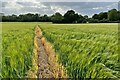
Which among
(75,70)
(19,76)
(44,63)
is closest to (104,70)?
(75,70)

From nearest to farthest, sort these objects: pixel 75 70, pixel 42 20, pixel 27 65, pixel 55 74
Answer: pixel 75 70
pixel 55 74
pixel 27 65
pixel 42 20

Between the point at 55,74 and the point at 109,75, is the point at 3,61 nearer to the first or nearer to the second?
the point at 55,74

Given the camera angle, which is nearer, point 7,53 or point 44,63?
point 7,53

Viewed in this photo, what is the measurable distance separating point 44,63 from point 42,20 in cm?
2423

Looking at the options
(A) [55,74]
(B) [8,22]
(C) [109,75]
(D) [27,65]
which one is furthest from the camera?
(B) [8,22]

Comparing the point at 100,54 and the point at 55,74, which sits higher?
the point at 100,54

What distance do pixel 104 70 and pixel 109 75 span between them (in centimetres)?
23

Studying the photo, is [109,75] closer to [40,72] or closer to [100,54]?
[100,54]

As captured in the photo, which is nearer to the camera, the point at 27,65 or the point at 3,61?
the point at 3,61

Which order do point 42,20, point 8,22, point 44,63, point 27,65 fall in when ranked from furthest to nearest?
1. point 42,20
2. point 8,22
3. point 44,63
4. point 27,65

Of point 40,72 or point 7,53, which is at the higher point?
point 7,53

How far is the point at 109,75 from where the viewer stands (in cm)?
425

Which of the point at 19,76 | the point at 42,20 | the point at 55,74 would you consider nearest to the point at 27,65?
the point at 55,74

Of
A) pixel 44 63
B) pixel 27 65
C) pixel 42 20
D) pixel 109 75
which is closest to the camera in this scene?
pixel 109 75
